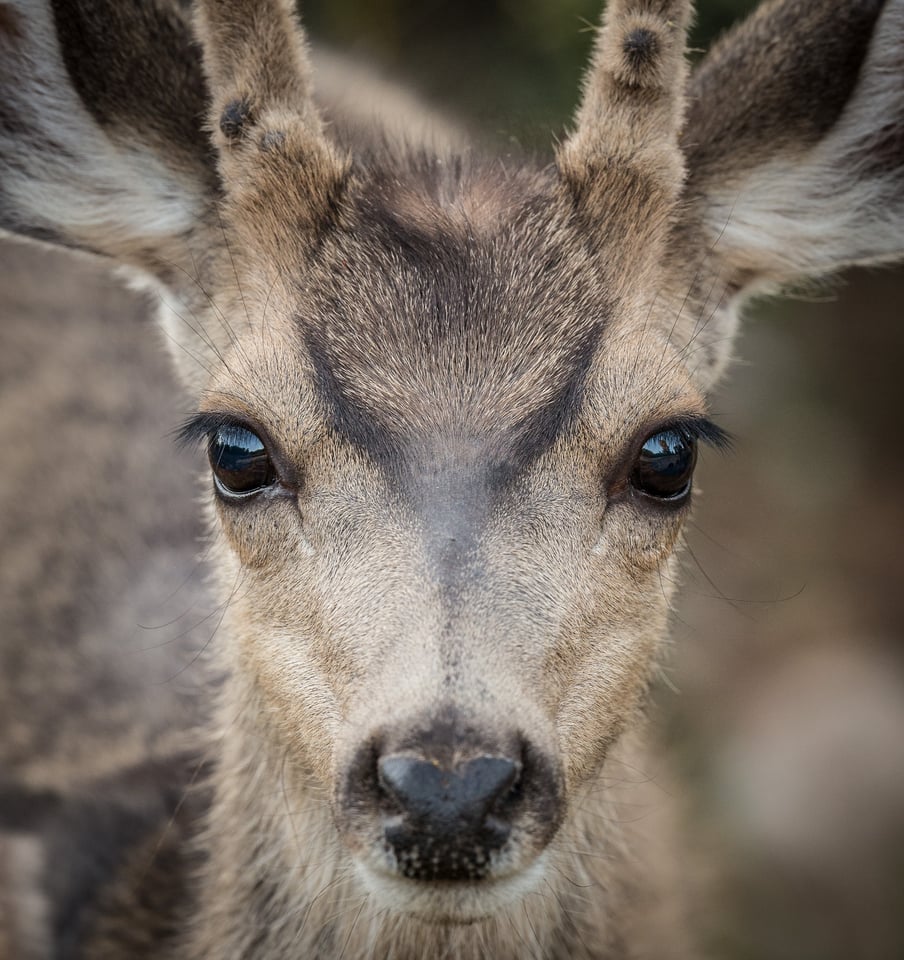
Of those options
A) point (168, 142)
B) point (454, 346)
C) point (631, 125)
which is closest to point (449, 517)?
point (454, 346)

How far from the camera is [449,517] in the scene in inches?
119

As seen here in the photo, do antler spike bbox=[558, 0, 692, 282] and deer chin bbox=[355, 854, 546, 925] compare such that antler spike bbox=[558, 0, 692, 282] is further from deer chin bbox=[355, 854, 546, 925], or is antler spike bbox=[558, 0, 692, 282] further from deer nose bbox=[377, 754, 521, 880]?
deer chin bbox=[355, 854, 546, 925]

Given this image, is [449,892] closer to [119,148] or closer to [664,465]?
[664,465]

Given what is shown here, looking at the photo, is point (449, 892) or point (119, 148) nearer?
point (449, 892)

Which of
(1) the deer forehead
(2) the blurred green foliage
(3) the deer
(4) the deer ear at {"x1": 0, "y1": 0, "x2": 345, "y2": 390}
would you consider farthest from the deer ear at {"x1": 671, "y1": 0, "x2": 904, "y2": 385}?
(2) the blurred green foliage

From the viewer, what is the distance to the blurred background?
22.6 ft

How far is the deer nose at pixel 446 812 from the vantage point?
2588 mm

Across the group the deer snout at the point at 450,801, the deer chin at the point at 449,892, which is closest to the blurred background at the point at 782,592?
the deer chin at the point at 449,892

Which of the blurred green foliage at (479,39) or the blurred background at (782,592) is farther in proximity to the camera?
the blurred green foliage at (479,39)

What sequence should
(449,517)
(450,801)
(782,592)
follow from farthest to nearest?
(782,592) < (449,517) < (450,801)

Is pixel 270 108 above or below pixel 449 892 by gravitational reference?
above

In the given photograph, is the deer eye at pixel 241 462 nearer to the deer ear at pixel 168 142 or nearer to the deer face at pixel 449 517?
the deer face at pixel 449 517

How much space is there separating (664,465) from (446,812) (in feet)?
4.16

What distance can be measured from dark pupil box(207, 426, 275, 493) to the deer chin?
110 centimetres
